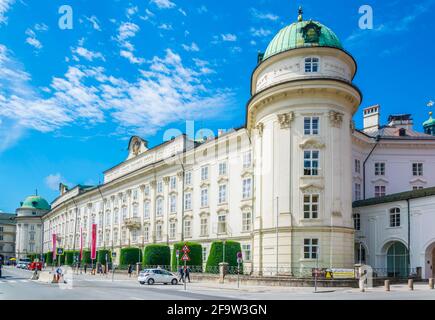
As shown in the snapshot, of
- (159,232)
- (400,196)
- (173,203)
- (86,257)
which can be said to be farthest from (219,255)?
(86,257)

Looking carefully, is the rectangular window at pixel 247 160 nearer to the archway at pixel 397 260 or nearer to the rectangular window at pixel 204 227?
the rectangular window at pixel 204 227

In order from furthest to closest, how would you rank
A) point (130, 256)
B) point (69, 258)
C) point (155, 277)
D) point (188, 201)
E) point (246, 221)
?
point (69, 258), point (130, 256), point (188, 201), point (246, 221), point (155, 277)

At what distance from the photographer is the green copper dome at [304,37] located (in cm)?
4462

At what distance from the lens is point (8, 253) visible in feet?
568

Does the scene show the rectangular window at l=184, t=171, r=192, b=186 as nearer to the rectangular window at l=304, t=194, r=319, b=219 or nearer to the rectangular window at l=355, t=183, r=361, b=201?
the rectangular window at l=355, t=183, r=361, b=201

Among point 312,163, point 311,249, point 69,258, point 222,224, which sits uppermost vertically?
point 312,163

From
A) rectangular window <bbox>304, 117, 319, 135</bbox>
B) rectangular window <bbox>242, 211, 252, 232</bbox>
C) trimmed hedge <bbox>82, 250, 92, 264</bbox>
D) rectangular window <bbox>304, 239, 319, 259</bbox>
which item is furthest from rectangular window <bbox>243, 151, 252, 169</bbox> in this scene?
trimmed hedge <bbox>82, 250, 92, 264</bbox>

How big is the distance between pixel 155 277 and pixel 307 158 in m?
16.6

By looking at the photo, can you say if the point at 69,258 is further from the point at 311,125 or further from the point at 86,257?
the point at 311,125

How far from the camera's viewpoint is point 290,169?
4416cm
